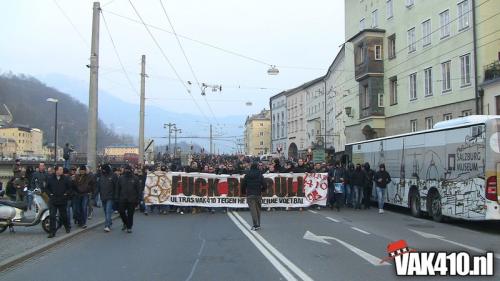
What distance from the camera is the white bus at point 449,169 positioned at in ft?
47.9

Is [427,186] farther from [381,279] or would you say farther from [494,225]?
[381,279]

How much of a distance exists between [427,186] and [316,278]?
11.0 metres

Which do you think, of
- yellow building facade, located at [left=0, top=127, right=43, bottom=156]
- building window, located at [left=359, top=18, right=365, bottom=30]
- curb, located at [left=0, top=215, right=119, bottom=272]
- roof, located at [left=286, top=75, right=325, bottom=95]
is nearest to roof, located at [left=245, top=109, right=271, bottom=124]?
roof, located at [left=286, top=75, right=325, bottom=95]

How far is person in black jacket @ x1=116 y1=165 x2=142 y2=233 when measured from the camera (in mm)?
15266

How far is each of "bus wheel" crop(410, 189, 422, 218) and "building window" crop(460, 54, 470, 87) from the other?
48.1 feet

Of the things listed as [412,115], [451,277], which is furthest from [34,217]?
[412,115]

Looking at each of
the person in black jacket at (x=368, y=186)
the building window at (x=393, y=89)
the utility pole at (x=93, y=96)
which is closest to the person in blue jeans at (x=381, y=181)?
the person in black jacket at (x=368, y=186)

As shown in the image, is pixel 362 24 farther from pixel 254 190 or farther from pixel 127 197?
pixel 127 197

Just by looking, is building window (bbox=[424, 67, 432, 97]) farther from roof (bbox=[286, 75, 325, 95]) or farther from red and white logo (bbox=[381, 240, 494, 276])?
roof (bbox=[286, 75, 325, 95])

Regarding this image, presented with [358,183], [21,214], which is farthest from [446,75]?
[21,214]

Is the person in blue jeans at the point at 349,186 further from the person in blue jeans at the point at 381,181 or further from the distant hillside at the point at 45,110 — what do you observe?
the distant hillside at the point at 45,110

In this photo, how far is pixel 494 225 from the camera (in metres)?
17.3

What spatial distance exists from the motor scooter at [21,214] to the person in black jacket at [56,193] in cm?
56

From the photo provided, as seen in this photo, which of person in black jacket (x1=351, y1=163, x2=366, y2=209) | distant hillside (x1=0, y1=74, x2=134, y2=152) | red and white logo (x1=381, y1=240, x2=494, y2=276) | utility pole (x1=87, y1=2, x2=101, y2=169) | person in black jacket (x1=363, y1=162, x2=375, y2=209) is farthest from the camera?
distant hillside (x1=0, y1=74, x2=134, y2=152)
